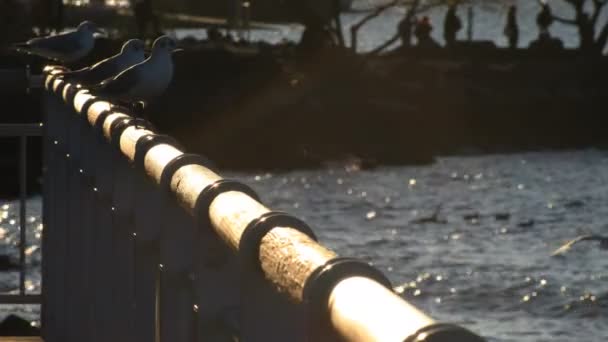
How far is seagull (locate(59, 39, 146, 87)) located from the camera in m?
8.67

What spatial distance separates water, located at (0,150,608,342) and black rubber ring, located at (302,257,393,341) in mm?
19377

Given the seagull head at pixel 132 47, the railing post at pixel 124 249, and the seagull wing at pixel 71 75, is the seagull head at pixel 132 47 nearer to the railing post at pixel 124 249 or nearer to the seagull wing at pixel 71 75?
the seagull wing at pixel 71 75

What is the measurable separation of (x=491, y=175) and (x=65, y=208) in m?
57.8

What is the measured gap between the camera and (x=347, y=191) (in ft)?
190

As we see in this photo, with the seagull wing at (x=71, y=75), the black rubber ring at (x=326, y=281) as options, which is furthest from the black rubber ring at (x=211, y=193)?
the seagull wing at (x=71, y=75)

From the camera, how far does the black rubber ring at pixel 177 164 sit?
447 cm

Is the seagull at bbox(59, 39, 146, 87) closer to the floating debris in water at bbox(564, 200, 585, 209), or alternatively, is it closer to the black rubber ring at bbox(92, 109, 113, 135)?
the black rubber ring at bbox(92, 109, 113, 135)

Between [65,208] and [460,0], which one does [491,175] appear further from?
[65,208]

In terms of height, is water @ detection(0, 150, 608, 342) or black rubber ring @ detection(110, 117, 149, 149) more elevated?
black rubber ring @ detection(110, 117, 149, 149)

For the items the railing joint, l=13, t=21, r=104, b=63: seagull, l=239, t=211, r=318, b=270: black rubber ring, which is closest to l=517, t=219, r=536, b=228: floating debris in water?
l=13, t=21, r=104, b=63: seagull

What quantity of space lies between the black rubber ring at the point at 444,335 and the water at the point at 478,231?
65.3 feet

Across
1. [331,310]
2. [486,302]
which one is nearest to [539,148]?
[486,302]

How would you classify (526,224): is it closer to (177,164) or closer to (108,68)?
(108,68)

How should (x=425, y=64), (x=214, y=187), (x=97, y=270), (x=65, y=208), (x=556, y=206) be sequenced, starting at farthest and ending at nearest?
(x=425, y=64), (x=556, y=206), (x=65, y=208), (x=97, y=270), (x=214, y=187)
